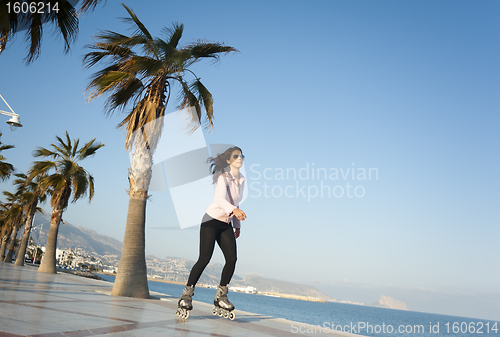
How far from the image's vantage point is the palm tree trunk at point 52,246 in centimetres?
1780

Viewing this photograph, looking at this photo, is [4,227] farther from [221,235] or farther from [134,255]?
[221,235]

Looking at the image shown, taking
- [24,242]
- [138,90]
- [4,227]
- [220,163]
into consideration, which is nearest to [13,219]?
[4,227]

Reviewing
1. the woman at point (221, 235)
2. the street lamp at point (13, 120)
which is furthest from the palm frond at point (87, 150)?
the woman at point (221, 235)

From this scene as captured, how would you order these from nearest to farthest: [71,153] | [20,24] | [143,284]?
[20,24], [143,284], [71,153]

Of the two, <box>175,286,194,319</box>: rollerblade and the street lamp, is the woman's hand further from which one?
the street lamp

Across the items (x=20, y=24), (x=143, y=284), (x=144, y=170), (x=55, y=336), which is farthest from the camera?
(x=144, y=170)

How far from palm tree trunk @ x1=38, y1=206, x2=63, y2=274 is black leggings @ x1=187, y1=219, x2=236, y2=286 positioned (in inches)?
649

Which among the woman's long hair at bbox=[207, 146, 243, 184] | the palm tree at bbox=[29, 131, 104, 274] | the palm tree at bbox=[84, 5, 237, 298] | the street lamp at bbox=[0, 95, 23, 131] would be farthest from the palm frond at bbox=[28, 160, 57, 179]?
the woman's long hair at bbox=[207, 146, 243, 184]

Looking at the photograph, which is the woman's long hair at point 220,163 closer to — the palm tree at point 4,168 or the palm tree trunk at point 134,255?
the palm tree trunk at point 134,255

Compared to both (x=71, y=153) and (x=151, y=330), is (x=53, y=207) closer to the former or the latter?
(x=71, y=153)

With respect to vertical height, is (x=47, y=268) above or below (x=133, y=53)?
below

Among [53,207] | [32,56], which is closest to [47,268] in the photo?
[53,207]

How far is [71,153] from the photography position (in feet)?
67.6

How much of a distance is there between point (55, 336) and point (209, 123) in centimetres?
759
